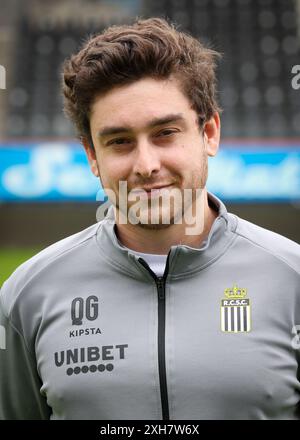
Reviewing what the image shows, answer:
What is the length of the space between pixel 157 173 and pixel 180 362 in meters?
0.40

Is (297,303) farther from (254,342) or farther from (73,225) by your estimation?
(73,225)

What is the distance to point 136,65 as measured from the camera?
1533mm

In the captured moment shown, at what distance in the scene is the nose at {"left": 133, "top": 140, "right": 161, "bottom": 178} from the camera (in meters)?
1.45

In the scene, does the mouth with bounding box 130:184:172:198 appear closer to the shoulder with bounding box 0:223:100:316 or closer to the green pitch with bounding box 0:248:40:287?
the shoulder with bounding box 0:223:100:316

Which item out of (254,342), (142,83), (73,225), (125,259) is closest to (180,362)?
(254,342)

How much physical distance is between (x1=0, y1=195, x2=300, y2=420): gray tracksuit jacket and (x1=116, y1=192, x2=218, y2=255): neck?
0.11 feet

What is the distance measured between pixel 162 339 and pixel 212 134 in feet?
1.69

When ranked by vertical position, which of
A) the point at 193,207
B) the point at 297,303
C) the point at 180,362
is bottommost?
the point at 180,362

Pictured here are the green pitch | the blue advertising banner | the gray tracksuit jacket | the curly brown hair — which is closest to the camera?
the gray tracksuit jacket

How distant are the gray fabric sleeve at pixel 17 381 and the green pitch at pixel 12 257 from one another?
19.9 feet

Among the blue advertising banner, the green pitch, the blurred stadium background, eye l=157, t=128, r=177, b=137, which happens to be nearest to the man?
eye l=157, t=128, r=177, b=137

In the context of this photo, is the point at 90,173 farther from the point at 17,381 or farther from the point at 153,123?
the point at 153,123

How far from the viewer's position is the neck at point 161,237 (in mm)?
1560
